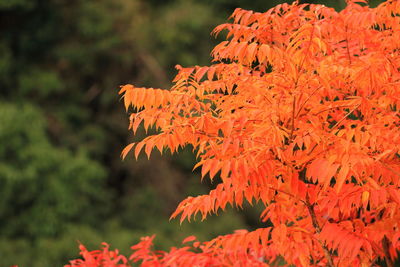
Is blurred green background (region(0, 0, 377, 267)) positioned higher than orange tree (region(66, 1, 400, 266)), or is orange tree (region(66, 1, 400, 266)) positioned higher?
blurred green background (region(0, 0, 377, 267))

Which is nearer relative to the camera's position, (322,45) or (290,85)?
(322,45)

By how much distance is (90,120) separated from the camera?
39.8 feet

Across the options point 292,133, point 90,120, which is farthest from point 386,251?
point 90,120

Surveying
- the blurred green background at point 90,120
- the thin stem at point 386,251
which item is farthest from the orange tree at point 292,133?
the blurred green background at point 90,120

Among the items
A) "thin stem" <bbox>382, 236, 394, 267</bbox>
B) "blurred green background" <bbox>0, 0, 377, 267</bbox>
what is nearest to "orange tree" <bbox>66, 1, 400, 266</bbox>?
"thin stem" <bbox>382, 236, 394, 267</bbox>

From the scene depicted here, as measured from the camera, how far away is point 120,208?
38.2 feet

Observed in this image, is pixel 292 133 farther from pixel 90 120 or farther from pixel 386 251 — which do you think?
pixel 90 120

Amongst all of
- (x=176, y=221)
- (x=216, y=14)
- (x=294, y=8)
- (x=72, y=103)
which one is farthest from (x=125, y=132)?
(x=294, y=8)

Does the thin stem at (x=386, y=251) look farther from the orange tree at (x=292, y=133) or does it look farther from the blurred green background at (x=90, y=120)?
the blurred green background at (x=90, y=120)

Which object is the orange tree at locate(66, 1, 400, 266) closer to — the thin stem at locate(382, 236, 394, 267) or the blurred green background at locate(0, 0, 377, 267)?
the thin stem at locate(382, 236, 394, 267)

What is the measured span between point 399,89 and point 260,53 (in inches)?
35.2

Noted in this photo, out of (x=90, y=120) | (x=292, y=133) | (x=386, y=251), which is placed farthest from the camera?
(x=90, y=120)

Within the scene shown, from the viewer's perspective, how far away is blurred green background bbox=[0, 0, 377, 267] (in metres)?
9.57

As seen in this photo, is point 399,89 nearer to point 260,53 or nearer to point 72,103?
point 260,53
